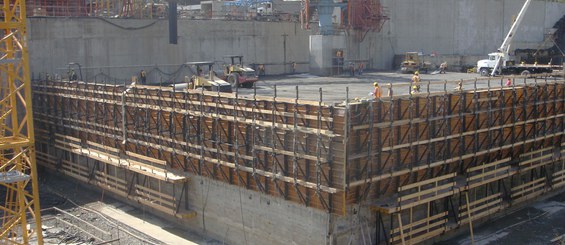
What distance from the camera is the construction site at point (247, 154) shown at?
1653cm

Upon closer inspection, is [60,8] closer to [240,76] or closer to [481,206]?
[240,76]

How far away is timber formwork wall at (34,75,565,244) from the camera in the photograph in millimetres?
16625

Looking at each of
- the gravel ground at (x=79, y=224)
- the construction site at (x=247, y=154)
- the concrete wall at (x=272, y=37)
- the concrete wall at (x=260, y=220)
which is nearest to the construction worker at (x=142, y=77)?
the construction site at (x=247, y=154)

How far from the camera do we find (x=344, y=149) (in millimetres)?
15875

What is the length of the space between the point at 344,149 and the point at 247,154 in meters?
4.19

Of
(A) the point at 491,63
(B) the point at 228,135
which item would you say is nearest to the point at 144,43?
(B) the point at 228,135

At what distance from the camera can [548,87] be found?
23.8m

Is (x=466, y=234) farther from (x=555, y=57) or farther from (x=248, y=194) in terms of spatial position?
(x=555, y=57)

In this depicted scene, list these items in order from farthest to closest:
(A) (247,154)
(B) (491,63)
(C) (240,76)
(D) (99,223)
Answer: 1. (B) (491,63)
2. (C) (240,76)
3. (D) (99,223)
4. (A) (247,154)

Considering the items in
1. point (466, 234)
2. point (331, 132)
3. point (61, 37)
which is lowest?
point (466, 234)

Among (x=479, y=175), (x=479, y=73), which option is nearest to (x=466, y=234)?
(x=479, y=175)

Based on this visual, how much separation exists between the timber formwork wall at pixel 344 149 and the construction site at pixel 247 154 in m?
0.06

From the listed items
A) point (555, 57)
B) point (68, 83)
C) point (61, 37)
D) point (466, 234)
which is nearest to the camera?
point (466, 234)

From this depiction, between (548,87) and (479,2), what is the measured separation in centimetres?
3899
